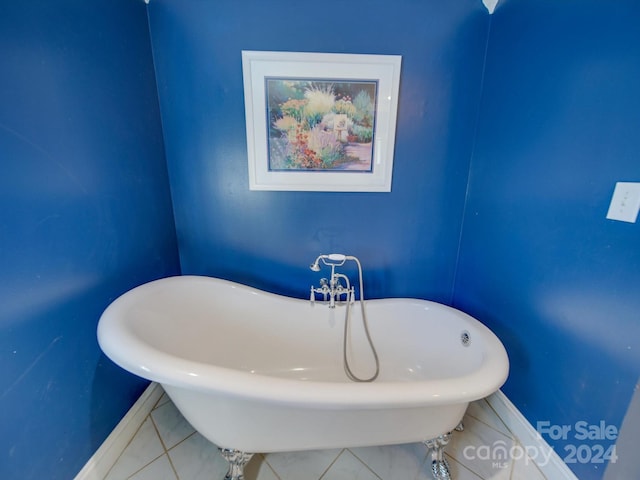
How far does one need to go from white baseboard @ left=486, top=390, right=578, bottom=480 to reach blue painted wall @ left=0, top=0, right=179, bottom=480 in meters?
1.81

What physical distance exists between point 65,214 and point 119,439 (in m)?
0.98

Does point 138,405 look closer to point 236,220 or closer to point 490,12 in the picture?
point 236,220

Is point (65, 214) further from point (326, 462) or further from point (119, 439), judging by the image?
point (326, 462)

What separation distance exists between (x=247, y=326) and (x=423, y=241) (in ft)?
3.72

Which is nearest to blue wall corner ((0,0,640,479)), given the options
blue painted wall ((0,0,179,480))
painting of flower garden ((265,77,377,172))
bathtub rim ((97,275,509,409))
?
blue painted wall ((0,0,179,480))

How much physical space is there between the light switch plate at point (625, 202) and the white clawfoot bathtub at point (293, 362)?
0.54m

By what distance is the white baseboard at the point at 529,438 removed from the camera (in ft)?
3.09

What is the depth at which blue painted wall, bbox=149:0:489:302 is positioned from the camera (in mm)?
1209

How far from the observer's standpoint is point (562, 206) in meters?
0.93

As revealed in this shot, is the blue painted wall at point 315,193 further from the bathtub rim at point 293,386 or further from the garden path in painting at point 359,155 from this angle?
the bathtub rim at point 293,386

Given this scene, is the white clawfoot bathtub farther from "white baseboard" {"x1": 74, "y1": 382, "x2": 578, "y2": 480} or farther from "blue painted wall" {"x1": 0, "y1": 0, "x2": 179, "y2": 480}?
"white baseboard" {"x1": 74, "y1": 382, "x2": 578, "y2": 480}

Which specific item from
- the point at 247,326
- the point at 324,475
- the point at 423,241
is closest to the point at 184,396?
the point at 247,326

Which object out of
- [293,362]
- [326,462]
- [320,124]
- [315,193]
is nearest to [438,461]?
[326,462]

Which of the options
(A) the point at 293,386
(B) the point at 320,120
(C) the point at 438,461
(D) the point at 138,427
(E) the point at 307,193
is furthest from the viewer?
(E) the point at 307,193
